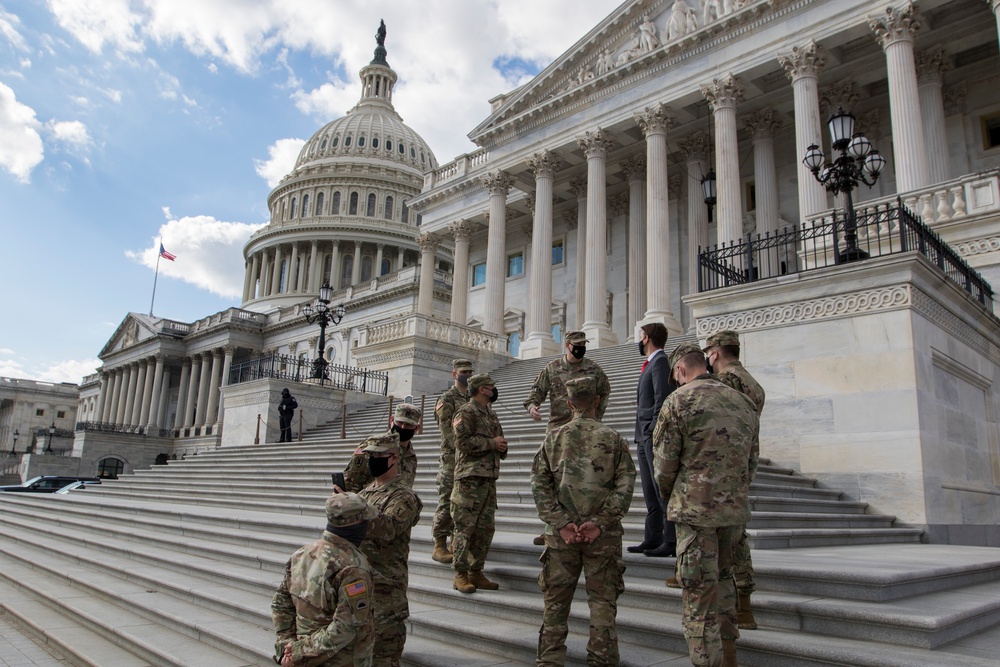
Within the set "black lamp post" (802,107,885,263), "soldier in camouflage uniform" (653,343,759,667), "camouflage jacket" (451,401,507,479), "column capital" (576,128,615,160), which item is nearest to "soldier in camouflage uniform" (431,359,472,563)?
"camouflage jacket" (451,401,507,479)

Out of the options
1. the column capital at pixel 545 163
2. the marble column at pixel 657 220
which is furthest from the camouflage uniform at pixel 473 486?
the column capital at pixel 545 163

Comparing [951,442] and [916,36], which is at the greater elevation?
[916,36]

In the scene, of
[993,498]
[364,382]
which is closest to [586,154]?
[364,382]

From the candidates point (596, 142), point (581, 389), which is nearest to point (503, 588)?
point (581, 389)

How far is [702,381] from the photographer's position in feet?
15.4

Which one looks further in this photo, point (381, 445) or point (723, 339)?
point (723, 339)

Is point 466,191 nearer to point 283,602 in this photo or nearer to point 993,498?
point 993,498

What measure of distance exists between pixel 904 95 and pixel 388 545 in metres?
20.5

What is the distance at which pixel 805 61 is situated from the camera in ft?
74.0

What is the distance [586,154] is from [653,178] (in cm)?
382

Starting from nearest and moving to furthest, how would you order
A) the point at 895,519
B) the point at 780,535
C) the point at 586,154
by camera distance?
1. the point at 780,535
2. the point at 895,519
3. the point at 586,154

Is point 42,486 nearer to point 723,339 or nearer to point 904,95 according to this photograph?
point 723,339

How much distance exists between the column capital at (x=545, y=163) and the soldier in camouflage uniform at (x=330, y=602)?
2701 centimetres

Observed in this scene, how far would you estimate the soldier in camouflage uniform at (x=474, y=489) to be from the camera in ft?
21.0
